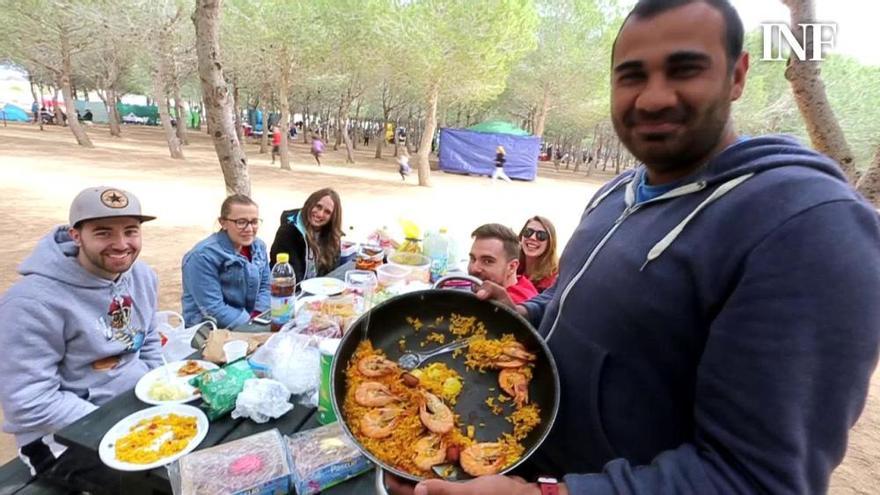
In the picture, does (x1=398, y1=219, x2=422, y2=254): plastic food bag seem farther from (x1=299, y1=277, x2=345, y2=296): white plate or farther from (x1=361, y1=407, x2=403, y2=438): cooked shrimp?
(x1=361, y1=407, x2=403, y2=438): cooked shrimp

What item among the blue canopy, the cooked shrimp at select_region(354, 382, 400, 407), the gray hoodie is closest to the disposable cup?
the gray hoodie

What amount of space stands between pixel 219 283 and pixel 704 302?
389 centimetres

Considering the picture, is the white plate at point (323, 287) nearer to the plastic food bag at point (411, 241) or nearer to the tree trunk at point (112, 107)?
the plastic food bag at point (411, 241)

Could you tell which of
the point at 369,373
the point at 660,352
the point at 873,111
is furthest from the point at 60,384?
the point at 873,111

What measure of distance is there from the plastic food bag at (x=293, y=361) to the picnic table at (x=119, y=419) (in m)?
0.11

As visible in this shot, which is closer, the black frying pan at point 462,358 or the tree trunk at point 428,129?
the black frying pan at point 462,358

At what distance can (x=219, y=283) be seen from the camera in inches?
149

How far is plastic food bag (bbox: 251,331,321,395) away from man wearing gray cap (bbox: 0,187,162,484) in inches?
42.9

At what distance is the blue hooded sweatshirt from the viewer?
74cm

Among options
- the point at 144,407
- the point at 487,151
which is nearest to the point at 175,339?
the point at 144,407

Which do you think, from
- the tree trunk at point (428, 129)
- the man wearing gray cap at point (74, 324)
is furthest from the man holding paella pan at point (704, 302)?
the tree trunk at point (428, 129)

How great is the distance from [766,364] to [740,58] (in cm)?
79

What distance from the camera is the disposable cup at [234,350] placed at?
236cm

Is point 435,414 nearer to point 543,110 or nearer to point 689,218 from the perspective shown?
point 689,218
